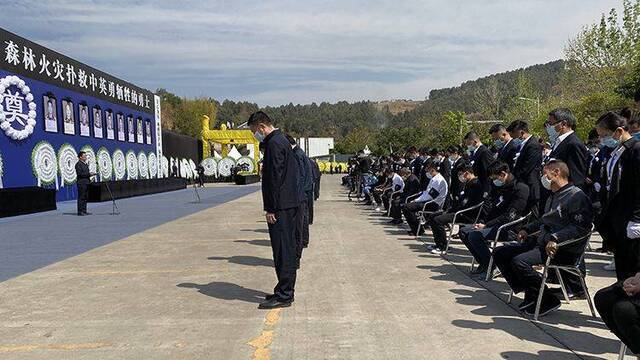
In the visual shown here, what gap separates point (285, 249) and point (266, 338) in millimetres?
1128

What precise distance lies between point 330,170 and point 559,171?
6290 cm

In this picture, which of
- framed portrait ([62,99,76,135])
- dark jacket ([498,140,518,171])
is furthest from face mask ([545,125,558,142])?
framed portrait ([62,99,76,135])

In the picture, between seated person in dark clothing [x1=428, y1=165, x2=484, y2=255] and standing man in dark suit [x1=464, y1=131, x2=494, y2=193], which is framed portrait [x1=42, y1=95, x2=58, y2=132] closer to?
seated person in dark clothing [x1=428, y1=165, x2=484, y2=255]

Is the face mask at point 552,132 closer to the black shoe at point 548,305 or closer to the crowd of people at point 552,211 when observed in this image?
the crowd of people at point 552,211

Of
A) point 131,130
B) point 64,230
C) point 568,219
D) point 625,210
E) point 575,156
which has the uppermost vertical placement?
point 131,130

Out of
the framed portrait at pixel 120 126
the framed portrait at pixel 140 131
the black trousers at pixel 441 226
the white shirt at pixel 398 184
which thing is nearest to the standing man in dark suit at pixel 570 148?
the black trousers at pixel 441 226

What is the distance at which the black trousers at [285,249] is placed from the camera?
520cm

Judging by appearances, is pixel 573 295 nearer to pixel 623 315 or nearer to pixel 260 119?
pixel 623 315

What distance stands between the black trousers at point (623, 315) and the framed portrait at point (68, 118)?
2121 centimetres

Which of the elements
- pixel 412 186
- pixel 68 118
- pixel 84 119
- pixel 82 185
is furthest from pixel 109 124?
pixel 412 186

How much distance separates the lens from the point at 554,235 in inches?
180

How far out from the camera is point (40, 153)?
18.4m

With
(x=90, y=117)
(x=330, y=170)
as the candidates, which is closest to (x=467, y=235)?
(x=90, y=117)

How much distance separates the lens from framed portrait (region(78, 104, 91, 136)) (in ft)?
73.4
